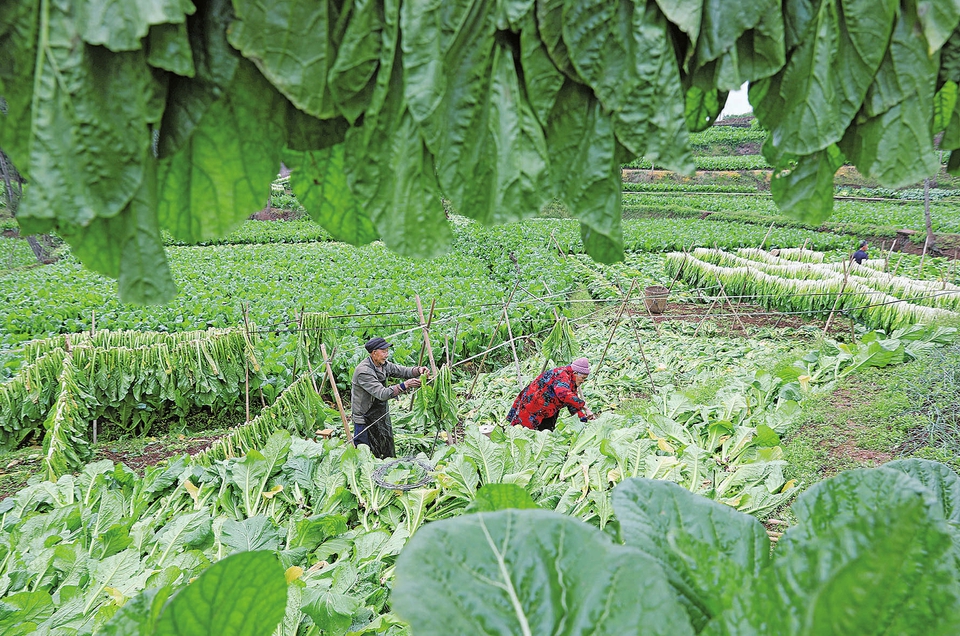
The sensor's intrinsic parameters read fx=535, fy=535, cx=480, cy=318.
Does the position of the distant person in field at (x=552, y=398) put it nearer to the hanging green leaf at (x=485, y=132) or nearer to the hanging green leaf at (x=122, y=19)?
the hanging green leaf at (x=485, y=132)

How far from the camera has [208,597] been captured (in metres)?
0.79

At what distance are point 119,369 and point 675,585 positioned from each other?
8193 millimetres

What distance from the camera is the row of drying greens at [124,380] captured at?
262 inches

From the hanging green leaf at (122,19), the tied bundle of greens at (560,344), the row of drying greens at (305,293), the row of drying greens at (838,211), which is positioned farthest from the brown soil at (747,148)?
the hanging green leaf at (122,19)

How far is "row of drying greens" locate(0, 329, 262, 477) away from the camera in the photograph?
6.65 meters

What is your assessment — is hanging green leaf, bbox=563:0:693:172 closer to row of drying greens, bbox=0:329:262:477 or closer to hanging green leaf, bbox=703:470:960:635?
hanging green leaf, bbox=703:470:960:635

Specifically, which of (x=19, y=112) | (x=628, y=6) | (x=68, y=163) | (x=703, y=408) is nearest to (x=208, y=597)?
(x=68, y=163)

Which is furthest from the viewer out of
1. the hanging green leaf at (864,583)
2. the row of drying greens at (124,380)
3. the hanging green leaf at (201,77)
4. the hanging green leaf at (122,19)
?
the row of drying greens at (124,380)

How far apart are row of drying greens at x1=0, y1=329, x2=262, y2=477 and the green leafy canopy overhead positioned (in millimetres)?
6157

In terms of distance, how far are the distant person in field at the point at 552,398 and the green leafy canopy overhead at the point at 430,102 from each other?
4.97m

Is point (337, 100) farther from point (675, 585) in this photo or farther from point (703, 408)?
point (703, 408)

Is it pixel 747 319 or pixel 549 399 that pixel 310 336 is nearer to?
pixel 549 399

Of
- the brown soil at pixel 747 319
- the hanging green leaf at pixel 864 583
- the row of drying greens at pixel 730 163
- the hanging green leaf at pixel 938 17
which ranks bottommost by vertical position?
the brown soil at pixel 747 319

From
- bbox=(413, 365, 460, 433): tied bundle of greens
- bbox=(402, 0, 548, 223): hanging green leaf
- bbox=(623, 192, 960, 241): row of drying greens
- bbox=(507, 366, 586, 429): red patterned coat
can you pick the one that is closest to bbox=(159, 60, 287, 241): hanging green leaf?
bbox=(402, 0, 548, 223): hanging green leaf
